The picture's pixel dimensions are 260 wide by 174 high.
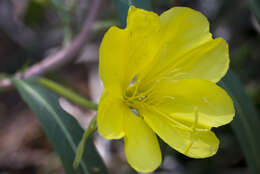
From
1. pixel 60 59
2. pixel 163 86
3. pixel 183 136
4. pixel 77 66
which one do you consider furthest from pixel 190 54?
pixel 77 66

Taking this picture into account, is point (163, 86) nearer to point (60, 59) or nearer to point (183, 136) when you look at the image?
point (183, 136)

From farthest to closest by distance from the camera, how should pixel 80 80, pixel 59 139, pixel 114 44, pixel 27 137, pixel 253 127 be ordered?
pixel 80 80 < pixel 27 137 < pixel 253 127 < pixel 59 139 < pixel 114 44

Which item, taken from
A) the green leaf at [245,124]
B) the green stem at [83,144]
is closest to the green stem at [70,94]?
the green stem at [83,144]

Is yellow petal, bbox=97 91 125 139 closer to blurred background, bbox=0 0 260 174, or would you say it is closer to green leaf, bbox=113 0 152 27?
green leaf, bbox=113 0 152 27

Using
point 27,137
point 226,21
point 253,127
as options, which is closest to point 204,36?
point 253,127

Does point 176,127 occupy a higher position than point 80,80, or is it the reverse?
point 176,127

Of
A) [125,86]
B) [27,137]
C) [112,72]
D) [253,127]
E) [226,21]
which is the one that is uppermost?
[112,72]

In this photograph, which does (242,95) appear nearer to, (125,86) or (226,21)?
(125,86)
